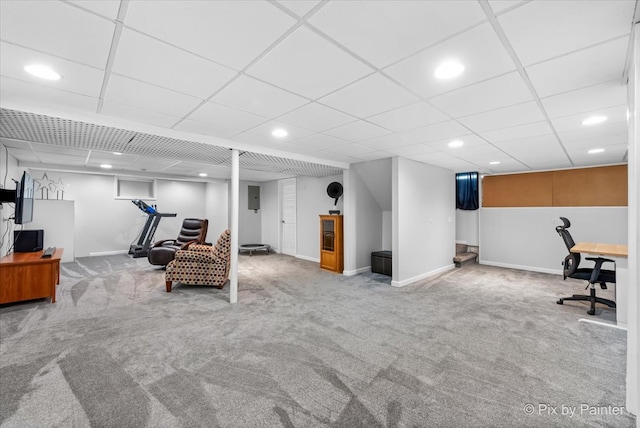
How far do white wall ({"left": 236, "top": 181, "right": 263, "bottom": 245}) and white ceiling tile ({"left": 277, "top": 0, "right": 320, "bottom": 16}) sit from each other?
7823 millimetres

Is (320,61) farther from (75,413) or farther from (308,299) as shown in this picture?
(308,299)

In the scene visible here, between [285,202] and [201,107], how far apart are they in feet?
18.9

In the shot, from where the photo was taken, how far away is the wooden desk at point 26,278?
3.58m

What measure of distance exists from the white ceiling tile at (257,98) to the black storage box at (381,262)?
3.90m

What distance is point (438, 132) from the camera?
3.45 metres

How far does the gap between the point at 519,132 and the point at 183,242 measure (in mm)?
6617

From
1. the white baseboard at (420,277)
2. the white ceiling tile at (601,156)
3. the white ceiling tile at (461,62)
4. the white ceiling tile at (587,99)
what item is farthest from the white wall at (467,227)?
the white ceiling tile at (461,62)

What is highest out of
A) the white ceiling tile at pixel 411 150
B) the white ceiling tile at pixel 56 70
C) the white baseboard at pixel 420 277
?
the white ceiling tile at pixel 411 150

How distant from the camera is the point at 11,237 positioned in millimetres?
5176

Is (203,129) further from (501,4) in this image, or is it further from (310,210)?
(310,210)

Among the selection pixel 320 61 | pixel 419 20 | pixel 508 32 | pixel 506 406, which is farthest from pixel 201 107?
pixel 506 406

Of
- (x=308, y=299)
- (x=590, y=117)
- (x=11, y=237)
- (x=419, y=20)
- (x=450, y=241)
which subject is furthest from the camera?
(x=450, y=241)

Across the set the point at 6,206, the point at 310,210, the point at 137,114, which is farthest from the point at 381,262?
the point at 6,206

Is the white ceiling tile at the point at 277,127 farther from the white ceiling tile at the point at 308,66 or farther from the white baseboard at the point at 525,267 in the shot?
the white baseboard at the point at 525,267
